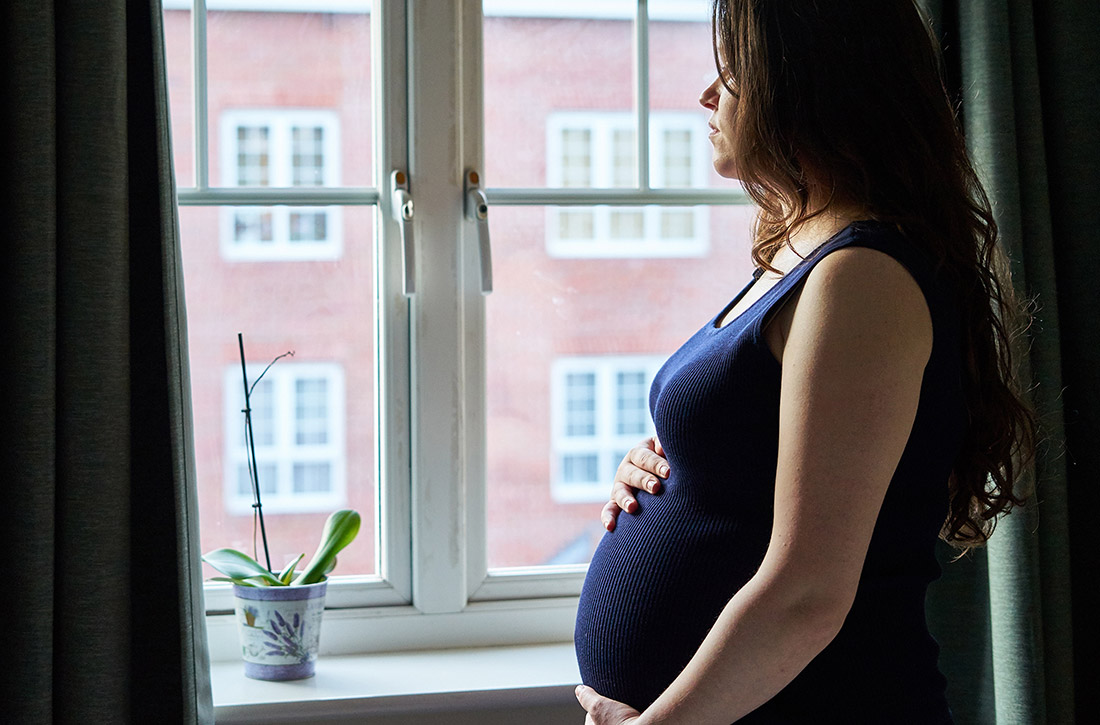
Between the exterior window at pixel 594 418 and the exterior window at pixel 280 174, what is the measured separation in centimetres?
46

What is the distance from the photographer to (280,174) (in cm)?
164

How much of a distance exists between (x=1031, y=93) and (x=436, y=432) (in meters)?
1.04

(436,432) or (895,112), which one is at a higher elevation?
(895,112)

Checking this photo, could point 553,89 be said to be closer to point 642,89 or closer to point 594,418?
point 642,89

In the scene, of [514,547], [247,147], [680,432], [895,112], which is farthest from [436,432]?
[895,112]

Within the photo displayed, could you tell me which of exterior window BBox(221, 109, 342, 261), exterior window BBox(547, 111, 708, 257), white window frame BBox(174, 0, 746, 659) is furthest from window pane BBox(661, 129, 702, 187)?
exterior window BBox(221, 109, 342, 261)

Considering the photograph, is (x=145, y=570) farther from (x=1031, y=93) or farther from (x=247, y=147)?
(x=1031, y=93)

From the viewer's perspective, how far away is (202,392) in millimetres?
1619

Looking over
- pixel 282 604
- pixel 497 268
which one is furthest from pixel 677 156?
pixel 282 604

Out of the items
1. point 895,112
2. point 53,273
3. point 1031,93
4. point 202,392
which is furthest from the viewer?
point 202,392

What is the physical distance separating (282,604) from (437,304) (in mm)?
523

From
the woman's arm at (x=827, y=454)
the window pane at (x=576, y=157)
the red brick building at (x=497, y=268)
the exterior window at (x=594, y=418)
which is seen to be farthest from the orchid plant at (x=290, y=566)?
the woman's arm at (x=827, y=454)

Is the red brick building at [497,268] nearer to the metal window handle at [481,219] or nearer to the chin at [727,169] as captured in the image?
the metal window handle at [481,219]

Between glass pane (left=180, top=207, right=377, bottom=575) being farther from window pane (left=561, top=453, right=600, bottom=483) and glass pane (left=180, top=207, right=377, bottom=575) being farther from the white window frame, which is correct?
window pane (left=561, top=453, right=600, bottom=483)
